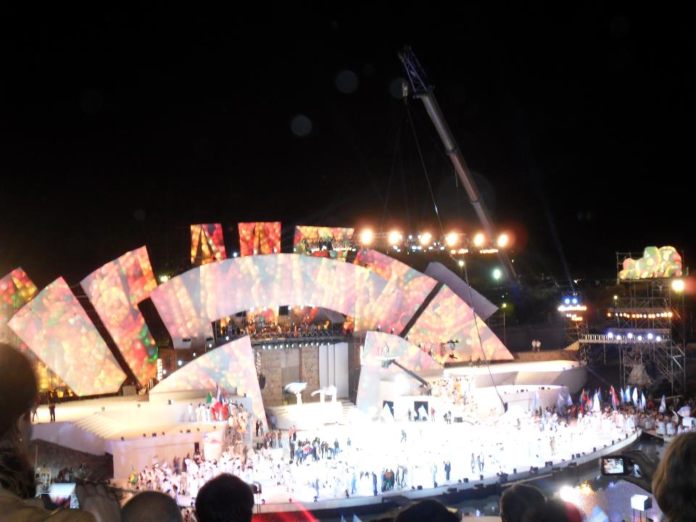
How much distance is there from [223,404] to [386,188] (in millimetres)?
26518

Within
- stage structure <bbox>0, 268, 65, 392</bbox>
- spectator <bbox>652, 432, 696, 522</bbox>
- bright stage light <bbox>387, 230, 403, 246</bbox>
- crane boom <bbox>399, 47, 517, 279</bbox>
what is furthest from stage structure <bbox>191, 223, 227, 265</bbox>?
spectator <bbox>652, 432, 696, 522</bbox>

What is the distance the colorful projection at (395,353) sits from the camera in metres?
29.4

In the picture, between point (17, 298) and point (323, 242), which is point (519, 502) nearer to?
point (17, 298)

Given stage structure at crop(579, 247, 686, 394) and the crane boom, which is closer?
stage structure at crop(579, 247, 686, 394)

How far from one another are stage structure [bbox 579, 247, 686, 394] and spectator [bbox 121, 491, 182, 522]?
30.9 m

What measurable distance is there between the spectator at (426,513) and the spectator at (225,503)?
65 centimetres

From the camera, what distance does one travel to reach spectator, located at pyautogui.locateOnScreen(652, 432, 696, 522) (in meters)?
2.25

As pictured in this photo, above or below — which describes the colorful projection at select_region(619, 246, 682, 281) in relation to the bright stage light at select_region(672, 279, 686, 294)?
above

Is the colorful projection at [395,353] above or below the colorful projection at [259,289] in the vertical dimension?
below

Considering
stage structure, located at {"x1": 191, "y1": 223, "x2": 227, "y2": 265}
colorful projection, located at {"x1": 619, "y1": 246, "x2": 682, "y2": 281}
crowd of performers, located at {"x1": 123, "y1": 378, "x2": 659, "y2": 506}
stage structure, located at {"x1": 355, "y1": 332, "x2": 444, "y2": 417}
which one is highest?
stage structure, located at {"x1": 191, "y1": 223, "x2": 227, "y2": 265}

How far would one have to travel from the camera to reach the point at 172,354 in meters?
28.1

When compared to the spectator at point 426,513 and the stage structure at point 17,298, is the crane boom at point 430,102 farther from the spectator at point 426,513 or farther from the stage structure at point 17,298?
the spectator at point 426,513

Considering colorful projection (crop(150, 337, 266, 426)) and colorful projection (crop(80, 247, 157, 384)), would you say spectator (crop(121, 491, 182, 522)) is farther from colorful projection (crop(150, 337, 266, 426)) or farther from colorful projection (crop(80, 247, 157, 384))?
colorful projection (crop(80, 247, 157, 384))

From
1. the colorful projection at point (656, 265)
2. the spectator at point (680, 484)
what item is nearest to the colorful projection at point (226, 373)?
the colorful projection at point (656, 265)
